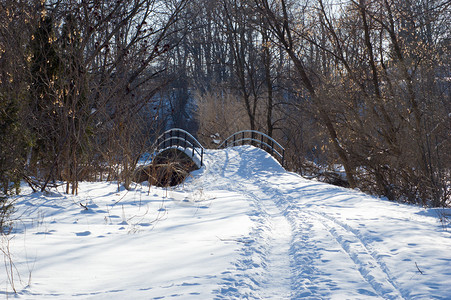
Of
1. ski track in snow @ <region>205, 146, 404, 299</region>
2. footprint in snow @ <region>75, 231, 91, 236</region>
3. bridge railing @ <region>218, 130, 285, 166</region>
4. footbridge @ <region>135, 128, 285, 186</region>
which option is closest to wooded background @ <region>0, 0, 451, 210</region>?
footbridge @ <region>135, 128, 285, 186</region>

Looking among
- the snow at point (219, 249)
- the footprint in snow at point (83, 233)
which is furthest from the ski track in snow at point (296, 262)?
the footprint in snow at point (83, 233)

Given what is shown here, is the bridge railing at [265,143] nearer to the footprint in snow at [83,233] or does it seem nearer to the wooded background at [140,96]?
the wooded background at [140,96]

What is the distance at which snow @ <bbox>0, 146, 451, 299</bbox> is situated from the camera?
383 cm

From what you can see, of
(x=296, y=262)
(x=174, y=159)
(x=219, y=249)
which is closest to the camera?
(x=296, y=262)

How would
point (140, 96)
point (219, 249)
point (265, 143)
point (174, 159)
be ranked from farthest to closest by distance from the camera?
1. point (265, 143)
2. point (174, 159)
3. point (140, 96)
4. point (219, 249)

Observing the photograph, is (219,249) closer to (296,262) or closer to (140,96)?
(296,262)

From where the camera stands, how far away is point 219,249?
5.20 m

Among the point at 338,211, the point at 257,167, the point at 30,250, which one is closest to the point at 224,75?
the point at 257,167

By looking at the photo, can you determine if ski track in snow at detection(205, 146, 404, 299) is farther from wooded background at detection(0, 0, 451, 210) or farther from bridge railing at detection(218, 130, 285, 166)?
bridge railing at detection(218, 130, 285, 166)

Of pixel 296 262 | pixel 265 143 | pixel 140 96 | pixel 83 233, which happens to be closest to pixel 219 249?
pixel 296 262

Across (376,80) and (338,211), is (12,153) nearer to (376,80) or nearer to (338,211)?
(338,211)

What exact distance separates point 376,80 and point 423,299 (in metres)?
12.1

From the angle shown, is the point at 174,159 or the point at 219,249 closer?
the point at 219,249

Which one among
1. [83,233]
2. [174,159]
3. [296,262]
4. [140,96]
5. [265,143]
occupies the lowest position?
[296,262]
